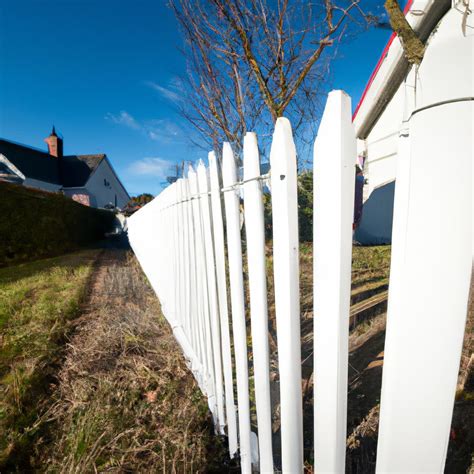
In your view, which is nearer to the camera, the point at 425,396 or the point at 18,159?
the point at 425,396

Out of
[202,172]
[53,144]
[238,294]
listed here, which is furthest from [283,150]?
[53,144]

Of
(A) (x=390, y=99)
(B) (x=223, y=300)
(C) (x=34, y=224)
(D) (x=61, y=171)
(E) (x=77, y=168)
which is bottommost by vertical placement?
(B) (x=223, y=300)

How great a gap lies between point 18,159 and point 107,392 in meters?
28.4

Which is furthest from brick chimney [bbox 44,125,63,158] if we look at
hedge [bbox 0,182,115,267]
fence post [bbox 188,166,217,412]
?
fence post [bbox 188,166,217,412]

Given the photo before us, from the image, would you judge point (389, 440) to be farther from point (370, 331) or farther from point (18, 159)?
point (18, 159)

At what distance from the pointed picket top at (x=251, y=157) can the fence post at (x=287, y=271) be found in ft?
0.44

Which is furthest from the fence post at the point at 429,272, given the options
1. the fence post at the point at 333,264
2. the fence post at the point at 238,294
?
the fence post at the point at 238,294

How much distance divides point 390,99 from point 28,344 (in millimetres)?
7869

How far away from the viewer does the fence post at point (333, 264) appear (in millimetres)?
690

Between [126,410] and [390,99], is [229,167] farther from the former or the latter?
[390,99]

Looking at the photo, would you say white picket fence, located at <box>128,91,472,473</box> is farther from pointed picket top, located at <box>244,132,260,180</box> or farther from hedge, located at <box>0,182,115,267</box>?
hedge, located at <box>0,182,115,267</box>

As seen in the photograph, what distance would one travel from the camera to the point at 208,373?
1.83 m

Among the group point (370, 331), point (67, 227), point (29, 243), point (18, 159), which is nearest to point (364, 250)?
point (370, 331)

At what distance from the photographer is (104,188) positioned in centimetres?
3250
